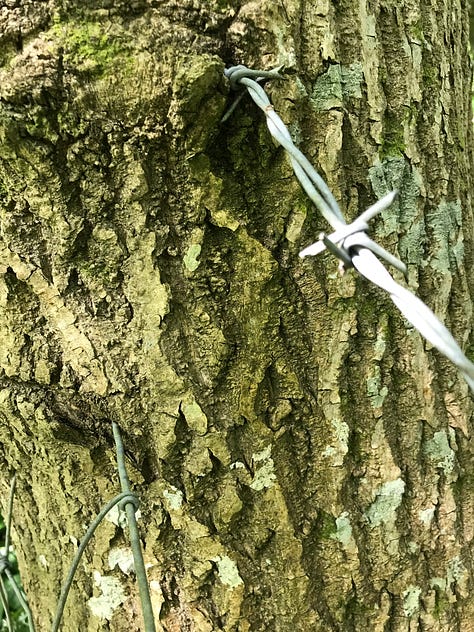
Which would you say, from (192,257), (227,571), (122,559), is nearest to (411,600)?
(227,571)

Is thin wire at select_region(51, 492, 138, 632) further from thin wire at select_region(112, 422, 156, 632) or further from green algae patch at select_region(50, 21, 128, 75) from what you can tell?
green algae patch at select_region(50, 21, 128, 75)

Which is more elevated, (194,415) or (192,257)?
(192,257)

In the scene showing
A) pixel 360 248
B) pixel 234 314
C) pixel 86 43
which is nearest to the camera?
pixel 360 248

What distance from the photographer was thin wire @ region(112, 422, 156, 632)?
1.72ft

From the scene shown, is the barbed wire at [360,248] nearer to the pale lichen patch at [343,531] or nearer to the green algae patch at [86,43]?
the green algae patch at [86,43]

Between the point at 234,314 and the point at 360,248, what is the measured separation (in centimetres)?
24

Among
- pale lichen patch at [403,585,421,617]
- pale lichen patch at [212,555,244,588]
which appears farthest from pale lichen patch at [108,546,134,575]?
pale lichen patch at [403,585,421,617]

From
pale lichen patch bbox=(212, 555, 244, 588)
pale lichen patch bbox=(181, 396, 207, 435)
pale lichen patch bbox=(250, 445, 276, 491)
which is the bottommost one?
pale lichen patch bbox=(212, 555, 244, 588)

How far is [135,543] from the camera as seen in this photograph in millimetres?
603

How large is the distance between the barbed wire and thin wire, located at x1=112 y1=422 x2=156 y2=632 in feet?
1.04

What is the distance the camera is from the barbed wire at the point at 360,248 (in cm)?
40

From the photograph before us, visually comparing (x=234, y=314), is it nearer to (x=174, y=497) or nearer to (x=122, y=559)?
(x=174, y=497)

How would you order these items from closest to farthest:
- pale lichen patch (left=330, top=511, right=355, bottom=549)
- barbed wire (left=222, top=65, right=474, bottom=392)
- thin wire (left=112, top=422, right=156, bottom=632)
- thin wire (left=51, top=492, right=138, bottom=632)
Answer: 1. barbed wire (left=222, top=65, right=474, bottom=392)
2. thin wire (left=112, top=422, right=156, bottom=632)
3. thin wire (left=51, top=492, right=138, bottom=632)
4. pale lichen patch (left=330, top=511, right=355, bottom=549)

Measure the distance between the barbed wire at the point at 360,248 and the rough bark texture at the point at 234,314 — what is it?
0.03m
